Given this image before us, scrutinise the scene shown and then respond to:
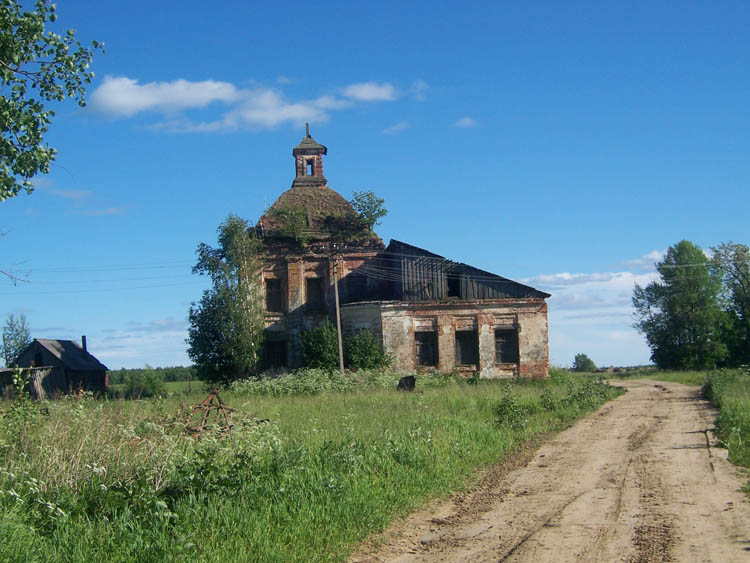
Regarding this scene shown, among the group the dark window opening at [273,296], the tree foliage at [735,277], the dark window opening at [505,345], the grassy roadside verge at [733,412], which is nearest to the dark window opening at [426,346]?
the dark window opening at [505,345]

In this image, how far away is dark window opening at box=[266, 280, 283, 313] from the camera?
35656 millimetres

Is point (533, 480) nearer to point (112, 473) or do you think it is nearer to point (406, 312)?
point (112, 473)

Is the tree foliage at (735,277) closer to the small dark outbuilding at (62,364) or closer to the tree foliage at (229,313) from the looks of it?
→ the tree foliage at (229,313)

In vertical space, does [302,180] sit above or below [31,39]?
above

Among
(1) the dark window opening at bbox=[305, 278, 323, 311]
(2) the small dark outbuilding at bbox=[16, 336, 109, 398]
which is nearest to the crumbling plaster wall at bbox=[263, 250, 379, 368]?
(1) the dark window opening at bbox=[305, 278, 323, 311]

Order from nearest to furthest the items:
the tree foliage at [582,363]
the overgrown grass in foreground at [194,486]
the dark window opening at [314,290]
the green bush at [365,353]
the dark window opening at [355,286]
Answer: the overgrown grass in foreground at [194,486]
the green bush at [365,353]
the dark window opening at [355,286]
the dark window opening at [314,290]
the tree foliage at [582,363]

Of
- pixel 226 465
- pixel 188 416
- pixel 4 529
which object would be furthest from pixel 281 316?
pixel 4 529

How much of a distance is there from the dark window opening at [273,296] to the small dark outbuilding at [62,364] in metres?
12.0

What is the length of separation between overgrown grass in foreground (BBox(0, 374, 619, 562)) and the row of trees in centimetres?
4442

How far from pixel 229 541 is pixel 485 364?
27584 millimetres

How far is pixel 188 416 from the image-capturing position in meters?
10.6

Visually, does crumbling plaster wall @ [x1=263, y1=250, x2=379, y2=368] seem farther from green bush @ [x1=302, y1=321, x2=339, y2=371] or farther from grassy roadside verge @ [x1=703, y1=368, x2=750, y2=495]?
grassy roadside verge @ [x1=703, y1=368, x2=750, y2=495]

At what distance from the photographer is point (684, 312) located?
2039 inches

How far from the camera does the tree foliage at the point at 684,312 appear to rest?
50.1 metres
